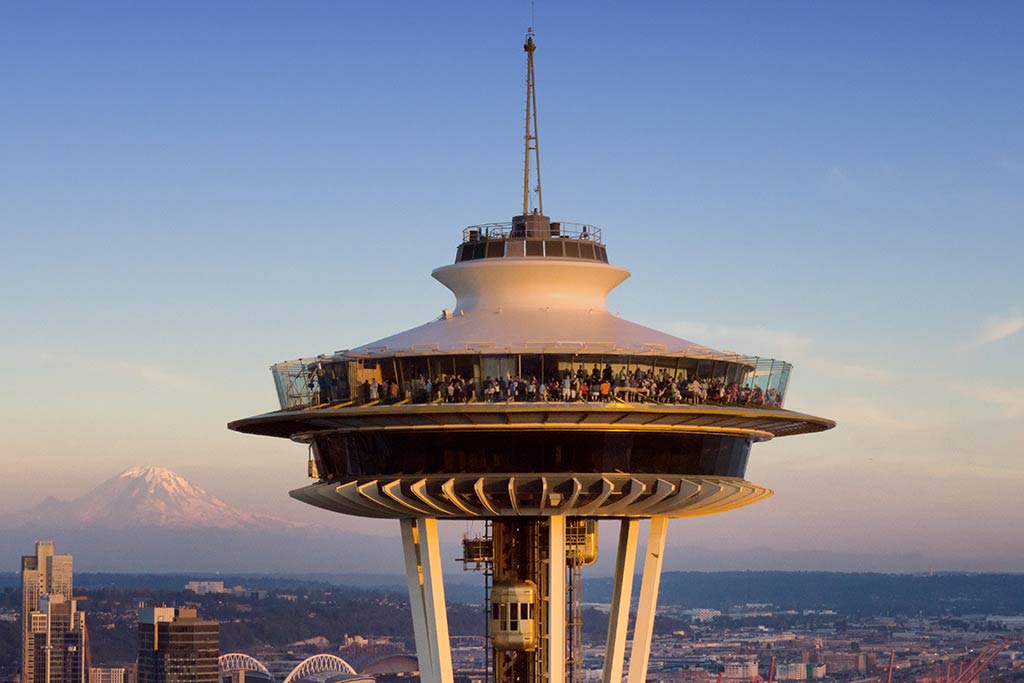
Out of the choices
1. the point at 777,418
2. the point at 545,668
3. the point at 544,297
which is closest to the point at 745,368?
the point at 777,418

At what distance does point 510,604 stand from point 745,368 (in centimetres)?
1165

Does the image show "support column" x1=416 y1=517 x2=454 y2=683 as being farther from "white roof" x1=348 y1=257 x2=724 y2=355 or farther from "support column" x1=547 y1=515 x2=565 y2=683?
"white roof" x1=348 y1=257 x2=724 y2=355

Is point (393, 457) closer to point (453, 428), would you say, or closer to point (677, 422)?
point (453, 428)

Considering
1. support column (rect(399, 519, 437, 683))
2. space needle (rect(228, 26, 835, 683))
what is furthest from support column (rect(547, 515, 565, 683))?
support column (rect(399, 519, 437, 683))

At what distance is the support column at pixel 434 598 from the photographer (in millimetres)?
76062

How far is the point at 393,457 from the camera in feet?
241

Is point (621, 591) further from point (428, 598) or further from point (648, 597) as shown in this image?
point (428, 598)

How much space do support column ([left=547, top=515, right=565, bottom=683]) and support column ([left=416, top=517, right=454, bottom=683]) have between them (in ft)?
13.0

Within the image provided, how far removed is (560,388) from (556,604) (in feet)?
26.5

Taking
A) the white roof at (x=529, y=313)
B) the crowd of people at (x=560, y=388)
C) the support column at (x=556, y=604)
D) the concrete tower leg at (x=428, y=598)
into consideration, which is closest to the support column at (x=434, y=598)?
the concrete tower leg at (x=428, y=598)

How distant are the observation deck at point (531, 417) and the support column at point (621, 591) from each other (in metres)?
2.67

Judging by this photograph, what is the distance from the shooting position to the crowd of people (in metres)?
71.3

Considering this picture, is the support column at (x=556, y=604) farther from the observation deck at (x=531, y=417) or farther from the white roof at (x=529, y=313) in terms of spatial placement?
the white roof at (x=529, y=313)

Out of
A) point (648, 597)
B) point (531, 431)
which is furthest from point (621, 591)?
point (531, 431)
